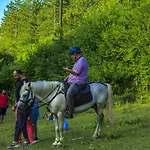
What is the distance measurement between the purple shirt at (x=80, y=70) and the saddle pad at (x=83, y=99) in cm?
42

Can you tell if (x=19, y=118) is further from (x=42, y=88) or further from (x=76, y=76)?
(x=76, y=76)

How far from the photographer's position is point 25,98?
9.00 m

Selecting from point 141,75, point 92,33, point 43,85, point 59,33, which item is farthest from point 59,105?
point 59,33

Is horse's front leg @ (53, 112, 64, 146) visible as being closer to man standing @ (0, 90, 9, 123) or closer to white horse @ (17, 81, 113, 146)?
white horse @ (17, 81, 113, 146)

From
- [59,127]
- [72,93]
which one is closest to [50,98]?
[72,93]

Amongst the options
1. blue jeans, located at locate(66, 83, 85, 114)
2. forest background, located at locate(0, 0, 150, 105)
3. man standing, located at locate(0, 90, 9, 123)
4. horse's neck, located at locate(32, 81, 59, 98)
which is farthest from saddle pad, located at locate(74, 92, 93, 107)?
forest background, located at locate(0, 0, 150, 105)

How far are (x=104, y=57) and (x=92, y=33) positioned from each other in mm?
2660

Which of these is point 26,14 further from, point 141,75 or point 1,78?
point 141,75

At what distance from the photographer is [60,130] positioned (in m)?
9.27

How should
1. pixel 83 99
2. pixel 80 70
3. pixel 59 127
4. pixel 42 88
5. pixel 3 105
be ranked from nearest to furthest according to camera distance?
pixel 80 70 → pixel 42 88 → pixel 59 127 → pixel 83 99 → pixel 3 105

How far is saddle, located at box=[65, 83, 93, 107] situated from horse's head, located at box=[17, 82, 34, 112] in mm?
929

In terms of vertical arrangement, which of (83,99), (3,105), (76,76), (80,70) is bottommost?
(3,105)

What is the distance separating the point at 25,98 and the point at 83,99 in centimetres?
149

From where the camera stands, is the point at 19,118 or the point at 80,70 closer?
the point at 80,70
